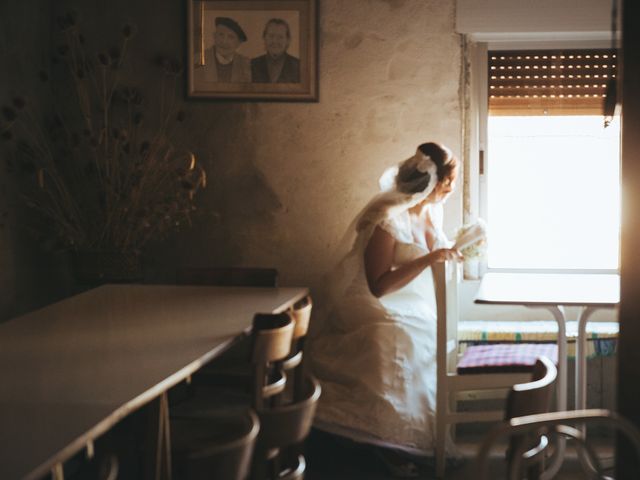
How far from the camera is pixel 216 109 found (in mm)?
5395

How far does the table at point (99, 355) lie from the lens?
199cm

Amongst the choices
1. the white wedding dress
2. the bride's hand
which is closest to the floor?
the white wedding dress

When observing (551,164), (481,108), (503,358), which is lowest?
(503,358)

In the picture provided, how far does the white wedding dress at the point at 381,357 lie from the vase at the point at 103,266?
1.02 m

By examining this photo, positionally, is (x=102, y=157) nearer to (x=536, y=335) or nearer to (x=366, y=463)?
(x=366, y=463)

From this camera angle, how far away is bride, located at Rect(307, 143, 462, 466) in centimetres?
452

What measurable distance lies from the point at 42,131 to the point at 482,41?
8.11ft

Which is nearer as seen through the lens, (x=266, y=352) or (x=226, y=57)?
(x=266, y=352)

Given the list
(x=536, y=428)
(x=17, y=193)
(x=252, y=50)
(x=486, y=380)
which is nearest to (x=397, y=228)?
(x=486, y=380)

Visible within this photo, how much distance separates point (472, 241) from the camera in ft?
15.3

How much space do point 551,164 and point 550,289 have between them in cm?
117

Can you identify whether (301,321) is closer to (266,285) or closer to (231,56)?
(266,285)

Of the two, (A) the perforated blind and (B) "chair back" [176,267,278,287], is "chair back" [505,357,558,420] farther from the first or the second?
(A) the perforated blind

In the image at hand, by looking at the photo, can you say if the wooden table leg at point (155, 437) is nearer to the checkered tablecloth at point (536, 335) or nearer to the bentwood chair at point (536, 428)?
the bentwood chair at point (536, 428)
